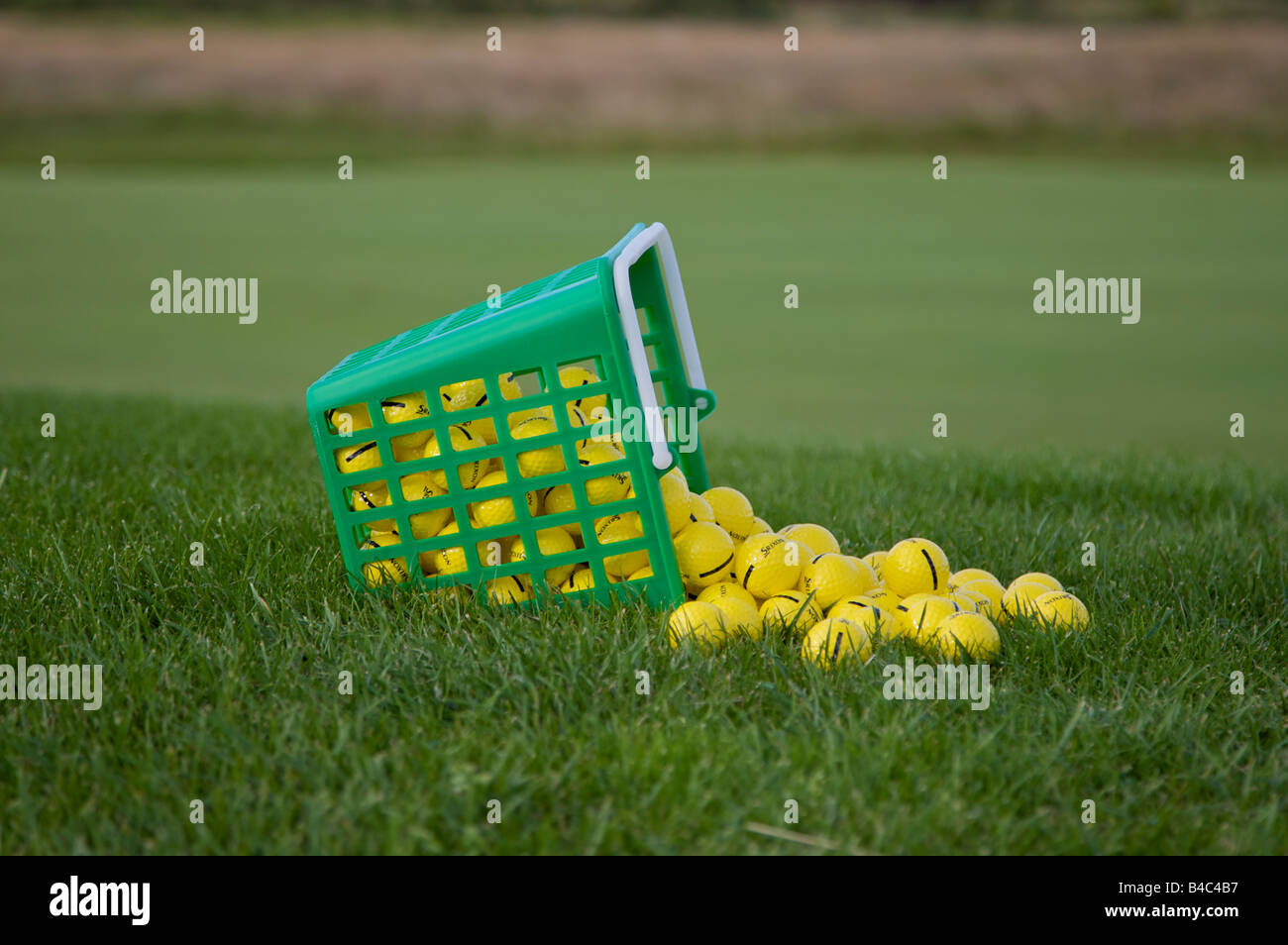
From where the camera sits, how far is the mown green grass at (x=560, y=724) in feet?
5.38

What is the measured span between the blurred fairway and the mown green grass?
2963mm

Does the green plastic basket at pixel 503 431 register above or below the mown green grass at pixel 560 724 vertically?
above

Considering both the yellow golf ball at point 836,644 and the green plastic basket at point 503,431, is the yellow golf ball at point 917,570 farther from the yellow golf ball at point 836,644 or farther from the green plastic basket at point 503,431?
the green plastic basket at point 503,431

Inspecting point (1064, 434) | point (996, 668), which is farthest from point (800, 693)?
point (1064, 434)

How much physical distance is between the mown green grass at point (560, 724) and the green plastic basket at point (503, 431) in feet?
0.36

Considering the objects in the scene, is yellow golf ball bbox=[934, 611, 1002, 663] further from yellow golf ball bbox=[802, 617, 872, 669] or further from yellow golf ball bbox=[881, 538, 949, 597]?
yellow golf ball bbox=[881, 538, 949, 597]

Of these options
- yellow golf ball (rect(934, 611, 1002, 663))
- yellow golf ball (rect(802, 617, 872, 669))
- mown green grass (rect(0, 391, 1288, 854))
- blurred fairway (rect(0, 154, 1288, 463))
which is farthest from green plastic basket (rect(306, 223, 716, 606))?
blurred fairway (rect(0, 154, 1288, 463))

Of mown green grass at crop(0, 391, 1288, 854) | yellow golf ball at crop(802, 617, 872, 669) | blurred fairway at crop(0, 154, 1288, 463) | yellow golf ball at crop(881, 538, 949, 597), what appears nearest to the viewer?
mown green grass at crop(0, 391, 1288, 854)

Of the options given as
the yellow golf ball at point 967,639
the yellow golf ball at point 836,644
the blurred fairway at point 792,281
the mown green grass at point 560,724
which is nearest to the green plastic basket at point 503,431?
the mown green grass at point 560,724

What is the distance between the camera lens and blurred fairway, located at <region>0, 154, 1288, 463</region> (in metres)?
6.29

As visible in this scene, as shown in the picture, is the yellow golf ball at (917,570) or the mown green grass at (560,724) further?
the yellow golf ball at (917,570)
